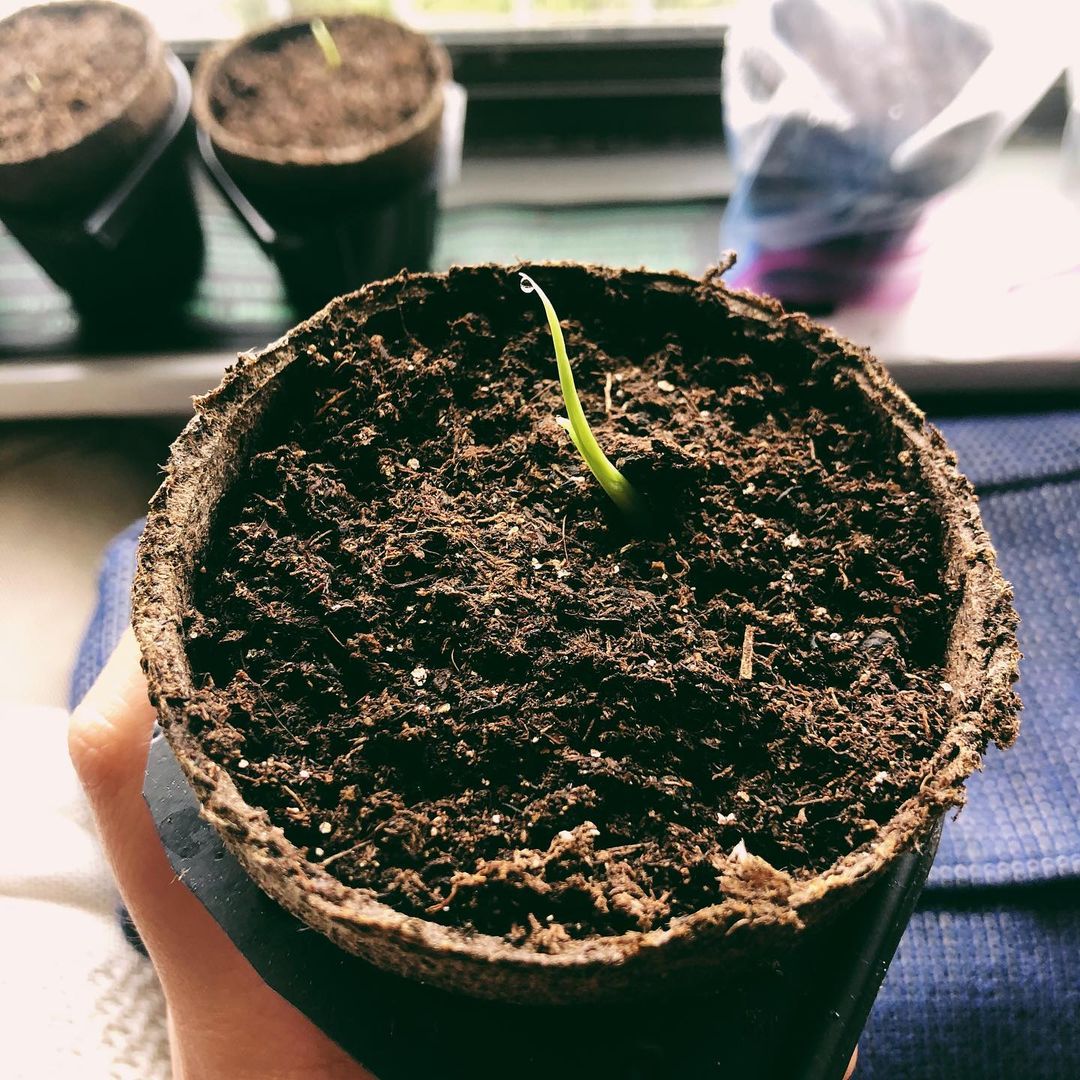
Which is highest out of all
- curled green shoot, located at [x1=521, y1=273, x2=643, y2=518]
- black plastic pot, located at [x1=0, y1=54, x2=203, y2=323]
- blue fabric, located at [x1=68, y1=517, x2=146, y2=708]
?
curled green shoot, located at [x1=521, y1=273, x2=643, y2=518]

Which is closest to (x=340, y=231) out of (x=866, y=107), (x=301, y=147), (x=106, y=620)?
(x=301, y=147)

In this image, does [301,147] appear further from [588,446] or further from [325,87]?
[588,446]

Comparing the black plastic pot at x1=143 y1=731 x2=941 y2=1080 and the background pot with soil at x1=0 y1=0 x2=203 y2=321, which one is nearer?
the black plastic pot at x1=143 y1=731 x2=941 y2=1080

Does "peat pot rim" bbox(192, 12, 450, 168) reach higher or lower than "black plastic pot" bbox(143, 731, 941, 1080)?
higher

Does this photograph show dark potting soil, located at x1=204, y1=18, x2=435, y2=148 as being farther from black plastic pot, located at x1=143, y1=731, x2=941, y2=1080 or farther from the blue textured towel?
the blue textured towel

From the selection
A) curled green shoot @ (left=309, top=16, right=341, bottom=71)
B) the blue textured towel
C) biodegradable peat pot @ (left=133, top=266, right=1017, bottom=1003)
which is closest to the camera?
biodegradable peat pot @ (left=133, top=266, right=1017, bottom=1003)

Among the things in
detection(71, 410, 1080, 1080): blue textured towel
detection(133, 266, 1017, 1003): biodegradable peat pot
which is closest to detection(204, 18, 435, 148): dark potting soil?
detection(133, 266, 1017, 1003): biodegradable peat pot

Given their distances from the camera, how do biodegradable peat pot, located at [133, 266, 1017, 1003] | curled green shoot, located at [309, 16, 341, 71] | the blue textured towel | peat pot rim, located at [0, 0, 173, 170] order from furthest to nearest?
curled green shoot, located at [309, 16, 341, 71], peat pot rim, located at [0, 0, 173, 170], the blue textured towel, biodegradable peat pot, located at [133, 266, 1017, 1003]

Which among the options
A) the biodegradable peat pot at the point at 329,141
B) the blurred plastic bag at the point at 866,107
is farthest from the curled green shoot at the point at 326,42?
the blurred plastic bag at the point at 866,107
